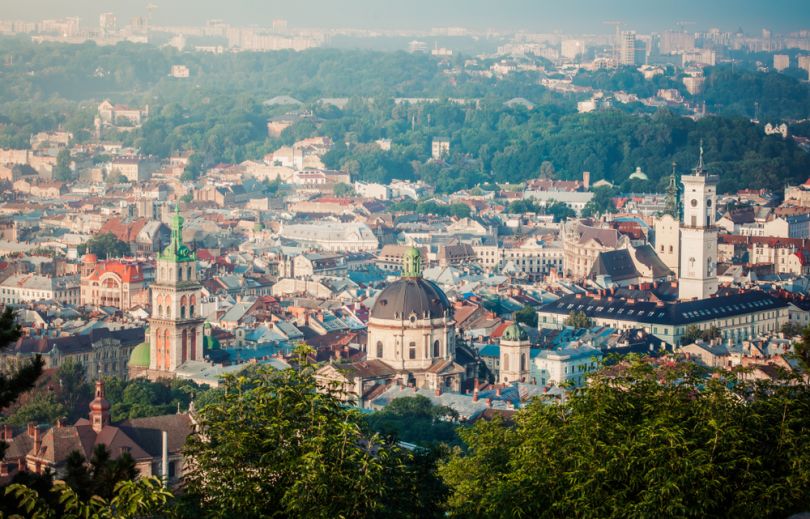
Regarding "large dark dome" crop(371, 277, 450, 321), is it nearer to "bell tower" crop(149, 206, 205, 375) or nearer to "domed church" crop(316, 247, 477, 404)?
"domed church" crop(316, 247, 477, 404)

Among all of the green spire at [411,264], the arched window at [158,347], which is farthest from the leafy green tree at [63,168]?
the green spire at [411,264]

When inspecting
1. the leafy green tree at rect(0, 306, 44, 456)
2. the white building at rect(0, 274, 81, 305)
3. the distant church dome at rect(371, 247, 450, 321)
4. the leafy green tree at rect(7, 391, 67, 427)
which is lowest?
the white building at rect(0, 274, 81, 305)

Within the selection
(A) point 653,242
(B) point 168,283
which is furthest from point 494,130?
(B) point 168,283

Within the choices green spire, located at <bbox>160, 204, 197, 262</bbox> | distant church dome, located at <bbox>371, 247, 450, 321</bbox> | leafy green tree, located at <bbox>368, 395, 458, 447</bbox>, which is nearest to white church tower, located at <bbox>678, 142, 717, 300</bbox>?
distant church dome, located at <bbox>371, 247, 450, 321</bbox>

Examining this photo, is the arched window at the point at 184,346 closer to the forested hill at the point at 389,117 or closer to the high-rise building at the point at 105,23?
the forested hill at the point at 389,117

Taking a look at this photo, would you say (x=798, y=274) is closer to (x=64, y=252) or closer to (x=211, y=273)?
(x=211, y=273)
